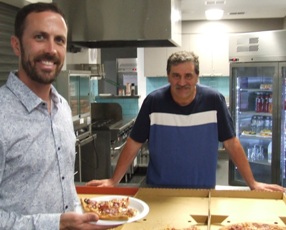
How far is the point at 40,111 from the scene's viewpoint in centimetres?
129

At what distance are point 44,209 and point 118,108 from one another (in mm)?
4730

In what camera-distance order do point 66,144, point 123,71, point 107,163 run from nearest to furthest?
point 66,144, point 107,163, point 123,71

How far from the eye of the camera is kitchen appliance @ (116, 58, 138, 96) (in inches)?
274

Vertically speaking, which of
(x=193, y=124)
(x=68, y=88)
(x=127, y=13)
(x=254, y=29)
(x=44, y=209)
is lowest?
(x=44, y=209)

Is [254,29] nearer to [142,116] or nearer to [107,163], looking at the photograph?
[107,163]

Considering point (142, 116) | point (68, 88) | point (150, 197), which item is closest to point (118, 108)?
point (68, 88)

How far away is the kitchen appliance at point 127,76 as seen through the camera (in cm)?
696

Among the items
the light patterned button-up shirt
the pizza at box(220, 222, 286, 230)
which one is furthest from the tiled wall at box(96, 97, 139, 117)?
the light patterned button-up shirt

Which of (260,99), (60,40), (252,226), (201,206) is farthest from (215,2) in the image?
(60,40)

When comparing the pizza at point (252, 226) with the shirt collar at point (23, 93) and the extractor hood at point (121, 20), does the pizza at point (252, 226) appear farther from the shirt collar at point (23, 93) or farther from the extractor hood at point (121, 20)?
the extractor hood at point (121, 20)

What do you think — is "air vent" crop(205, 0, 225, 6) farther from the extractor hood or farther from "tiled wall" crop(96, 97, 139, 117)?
the extractor hood

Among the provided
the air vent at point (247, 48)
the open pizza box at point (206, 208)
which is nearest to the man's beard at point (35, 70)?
the open pizza box at point (206, 208)

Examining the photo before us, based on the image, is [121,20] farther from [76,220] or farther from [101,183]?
[76,220]

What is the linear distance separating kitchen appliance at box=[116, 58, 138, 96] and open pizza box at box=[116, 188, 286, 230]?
203 inches
